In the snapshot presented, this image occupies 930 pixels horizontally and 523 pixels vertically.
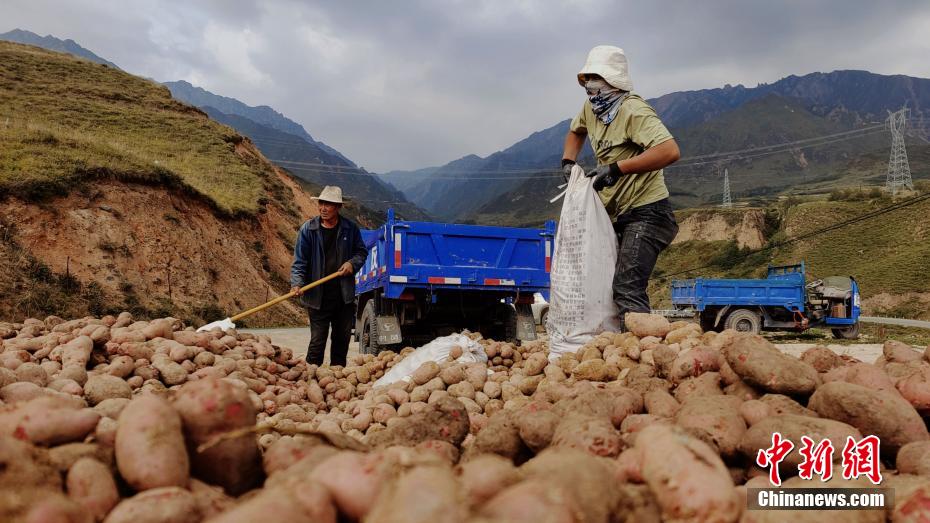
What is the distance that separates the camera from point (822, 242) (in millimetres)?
38781

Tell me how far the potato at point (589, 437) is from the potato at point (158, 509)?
3.55ft

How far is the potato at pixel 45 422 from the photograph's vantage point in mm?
1494

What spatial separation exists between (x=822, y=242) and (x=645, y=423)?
43553mm

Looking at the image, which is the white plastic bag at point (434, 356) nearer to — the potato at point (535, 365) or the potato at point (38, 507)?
the potato at point (535, 365)

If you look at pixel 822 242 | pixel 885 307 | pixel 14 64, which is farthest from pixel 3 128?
pixel 822 242

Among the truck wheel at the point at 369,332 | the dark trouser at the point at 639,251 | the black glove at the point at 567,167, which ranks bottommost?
the truck wheel at the point at 369,332

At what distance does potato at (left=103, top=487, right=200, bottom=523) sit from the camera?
1.23 m

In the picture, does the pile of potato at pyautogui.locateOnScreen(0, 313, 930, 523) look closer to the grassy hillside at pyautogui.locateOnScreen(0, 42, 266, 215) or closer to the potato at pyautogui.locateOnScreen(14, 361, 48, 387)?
the potato at pyautogui.locateOnScreen(14, 361, 48, 387)

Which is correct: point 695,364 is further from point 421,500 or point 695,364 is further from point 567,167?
point 567,167

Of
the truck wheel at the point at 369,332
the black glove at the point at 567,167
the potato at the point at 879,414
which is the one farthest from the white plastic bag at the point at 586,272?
the truck wheel at the point at 369,332

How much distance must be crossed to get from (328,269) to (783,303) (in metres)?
13.9

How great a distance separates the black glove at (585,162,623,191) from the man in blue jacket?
288 cm

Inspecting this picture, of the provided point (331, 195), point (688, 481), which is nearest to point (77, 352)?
point (331, 195)

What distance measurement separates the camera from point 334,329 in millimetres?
6453
